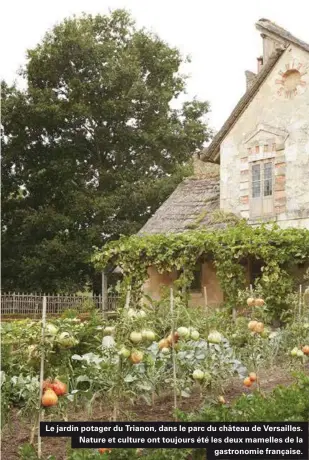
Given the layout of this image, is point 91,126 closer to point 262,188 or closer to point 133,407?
point 262,188

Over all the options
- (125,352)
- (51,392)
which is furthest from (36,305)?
(51,392)

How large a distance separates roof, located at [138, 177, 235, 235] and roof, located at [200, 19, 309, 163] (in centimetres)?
130

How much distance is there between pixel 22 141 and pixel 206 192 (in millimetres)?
11016

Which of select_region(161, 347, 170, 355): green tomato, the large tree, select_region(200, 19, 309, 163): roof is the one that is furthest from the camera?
the large tree

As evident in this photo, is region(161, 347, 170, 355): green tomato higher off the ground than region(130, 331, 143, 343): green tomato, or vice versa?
region(130, 331, 143, 343): green tomato

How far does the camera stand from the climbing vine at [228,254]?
16703mm

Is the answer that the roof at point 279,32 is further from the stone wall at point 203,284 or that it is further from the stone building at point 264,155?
the stone wall at point 203,284

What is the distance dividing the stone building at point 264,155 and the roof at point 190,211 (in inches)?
1.6

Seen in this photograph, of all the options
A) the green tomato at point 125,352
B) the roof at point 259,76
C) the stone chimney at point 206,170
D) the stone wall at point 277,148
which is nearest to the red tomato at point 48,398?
the green tomato at point 125,352

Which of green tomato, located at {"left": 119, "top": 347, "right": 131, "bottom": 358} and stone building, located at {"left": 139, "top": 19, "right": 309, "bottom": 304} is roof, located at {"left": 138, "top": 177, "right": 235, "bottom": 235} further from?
green tomato, located at {"left": 119, "top": 347, "right": 131, "bottom": 358}

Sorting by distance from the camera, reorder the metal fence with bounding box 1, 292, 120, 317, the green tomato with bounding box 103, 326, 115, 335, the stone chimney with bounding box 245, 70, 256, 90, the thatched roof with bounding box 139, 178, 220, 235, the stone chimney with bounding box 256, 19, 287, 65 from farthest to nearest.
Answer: the metal fence with bounding box 1, 292, 120, 317
the stone chimney with bounding box 245, 70, 256, 90
the thatched roof with bounding box 139, 178, 220, 235
the stone chimney with bounding box 256, 19, 287, 65
the green tomato with bounding box 103, 326, 115, 335

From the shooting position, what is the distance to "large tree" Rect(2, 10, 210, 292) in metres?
28.2

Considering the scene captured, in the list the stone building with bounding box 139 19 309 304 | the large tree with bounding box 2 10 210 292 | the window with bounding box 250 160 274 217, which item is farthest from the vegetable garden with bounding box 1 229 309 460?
the large tree with bounding box 2 10 210 292

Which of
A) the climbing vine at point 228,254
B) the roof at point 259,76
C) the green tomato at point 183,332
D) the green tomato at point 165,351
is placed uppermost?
the roof at point 259,76
